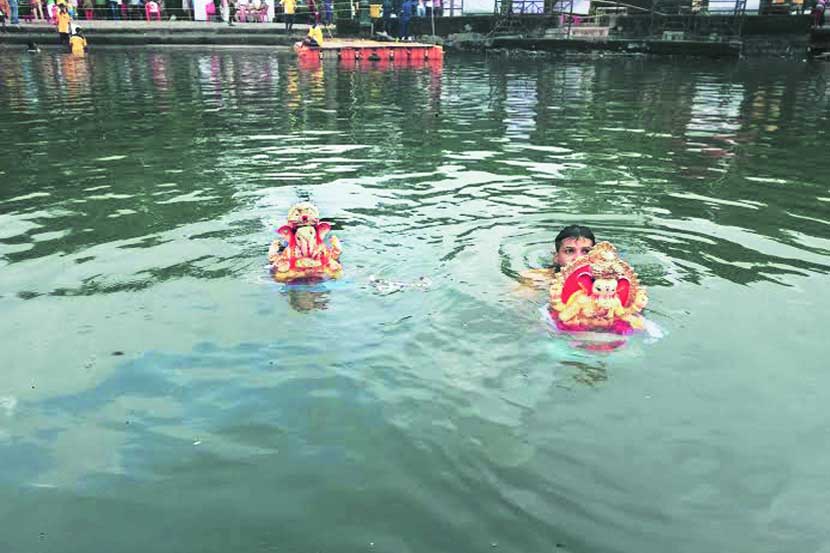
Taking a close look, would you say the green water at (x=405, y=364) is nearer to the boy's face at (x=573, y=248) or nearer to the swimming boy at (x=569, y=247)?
the swimming boy at (x=569, y=247)

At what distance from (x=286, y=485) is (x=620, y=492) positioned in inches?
89.2

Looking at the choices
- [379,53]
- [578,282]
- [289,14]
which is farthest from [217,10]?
[578,282]

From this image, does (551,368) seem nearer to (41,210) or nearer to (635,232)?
(635,232)

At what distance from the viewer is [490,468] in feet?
16.0

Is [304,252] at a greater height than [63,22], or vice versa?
[63,22]

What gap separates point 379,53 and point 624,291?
35.6m

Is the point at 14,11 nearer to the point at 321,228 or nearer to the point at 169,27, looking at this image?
the point at 169,27

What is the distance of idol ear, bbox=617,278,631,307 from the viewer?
6555mm

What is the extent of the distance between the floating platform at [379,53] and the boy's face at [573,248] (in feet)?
109

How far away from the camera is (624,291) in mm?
6633

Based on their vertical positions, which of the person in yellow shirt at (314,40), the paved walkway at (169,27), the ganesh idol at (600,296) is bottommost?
the ganesh idol at (600,296)

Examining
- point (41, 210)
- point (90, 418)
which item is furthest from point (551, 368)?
point (41, 210)

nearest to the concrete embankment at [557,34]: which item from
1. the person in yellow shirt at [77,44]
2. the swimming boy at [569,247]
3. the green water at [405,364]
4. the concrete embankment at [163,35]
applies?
the concrete embankment at [163,35]

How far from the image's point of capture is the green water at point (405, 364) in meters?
4.49
